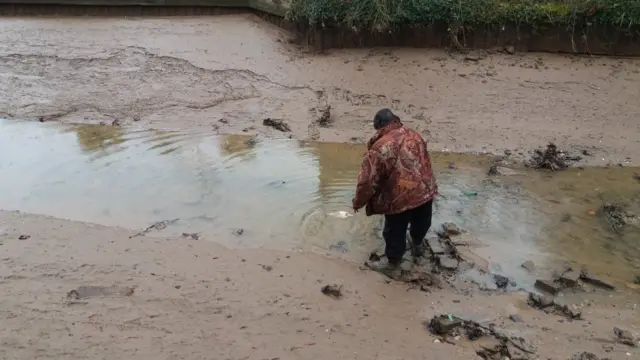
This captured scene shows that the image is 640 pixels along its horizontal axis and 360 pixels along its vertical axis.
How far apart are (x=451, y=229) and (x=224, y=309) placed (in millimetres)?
2603

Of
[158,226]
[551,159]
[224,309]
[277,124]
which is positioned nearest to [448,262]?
[224,309]

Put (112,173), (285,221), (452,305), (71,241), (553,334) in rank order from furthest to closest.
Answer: (112,173), (285,221), (71,241), (452,305), (553,334)

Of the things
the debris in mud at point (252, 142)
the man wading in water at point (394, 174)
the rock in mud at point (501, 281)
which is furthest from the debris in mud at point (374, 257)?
the debris in mud at point (252, 142)

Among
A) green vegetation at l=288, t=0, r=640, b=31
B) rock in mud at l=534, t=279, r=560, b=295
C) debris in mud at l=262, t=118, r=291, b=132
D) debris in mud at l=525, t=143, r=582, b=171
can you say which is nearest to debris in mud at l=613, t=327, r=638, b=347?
rock in mud at l=534, t=279, r=560, b=295

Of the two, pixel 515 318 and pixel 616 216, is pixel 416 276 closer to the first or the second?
pixel 515 318

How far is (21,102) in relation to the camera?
10242 mm

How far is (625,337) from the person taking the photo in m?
4.39

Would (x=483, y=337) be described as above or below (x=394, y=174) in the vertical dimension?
below

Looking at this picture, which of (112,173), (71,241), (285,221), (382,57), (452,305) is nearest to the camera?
(452,305)

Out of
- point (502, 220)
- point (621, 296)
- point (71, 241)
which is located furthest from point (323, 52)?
point (621, 296)

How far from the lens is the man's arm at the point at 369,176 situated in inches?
198

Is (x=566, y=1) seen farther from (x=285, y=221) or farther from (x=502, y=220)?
(x=285, y=221)

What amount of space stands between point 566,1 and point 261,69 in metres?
5.49

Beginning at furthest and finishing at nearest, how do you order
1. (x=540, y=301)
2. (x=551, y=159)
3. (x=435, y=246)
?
(x=551, y=159) → (x=435, y=246) → (x=540, y=301)
